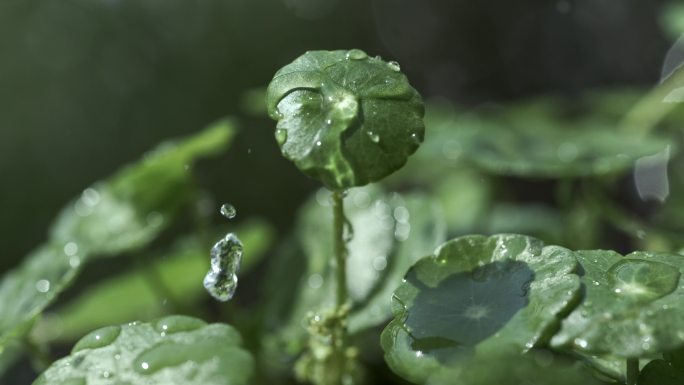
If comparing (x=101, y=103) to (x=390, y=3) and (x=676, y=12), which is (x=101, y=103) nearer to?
(x=390, y=3)

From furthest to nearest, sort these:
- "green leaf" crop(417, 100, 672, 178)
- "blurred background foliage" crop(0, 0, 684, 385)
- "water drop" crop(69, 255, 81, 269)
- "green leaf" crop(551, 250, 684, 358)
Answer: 1. "blurred background foliage" crop(0, 0, 684, 385)
2. "green leaf" crop(417, 100, 672, 178)
3. "water drop" crop(69, 255, 81, 269)
4. "green leaf" crop(551, 250, 684, 358)

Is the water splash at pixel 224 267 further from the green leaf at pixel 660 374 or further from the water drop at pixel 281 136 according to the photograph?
the green leaf at pixel 660 374

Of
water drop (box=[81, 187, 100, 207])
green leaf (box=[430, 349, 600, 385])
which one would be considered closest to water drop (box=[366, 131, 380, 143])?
green leaf (box=[430, 349, 600, 385])

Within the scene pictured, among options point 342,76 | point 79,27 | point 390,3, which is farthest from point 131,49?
point 342,76

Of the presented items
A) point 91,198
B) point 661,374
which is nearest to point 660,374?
point 661,374

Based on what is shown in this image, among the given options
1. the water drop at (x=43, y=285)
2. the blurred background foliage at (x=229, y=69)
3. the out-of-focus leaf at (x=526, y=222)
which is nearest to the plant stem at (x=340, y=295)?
the water drop at (x=43, y=285)

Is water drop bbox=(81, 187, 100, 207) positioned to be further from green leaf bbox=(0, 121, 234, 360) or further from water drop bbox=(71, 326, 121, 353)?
water drop bbox=(71, 326, 121, 353)
